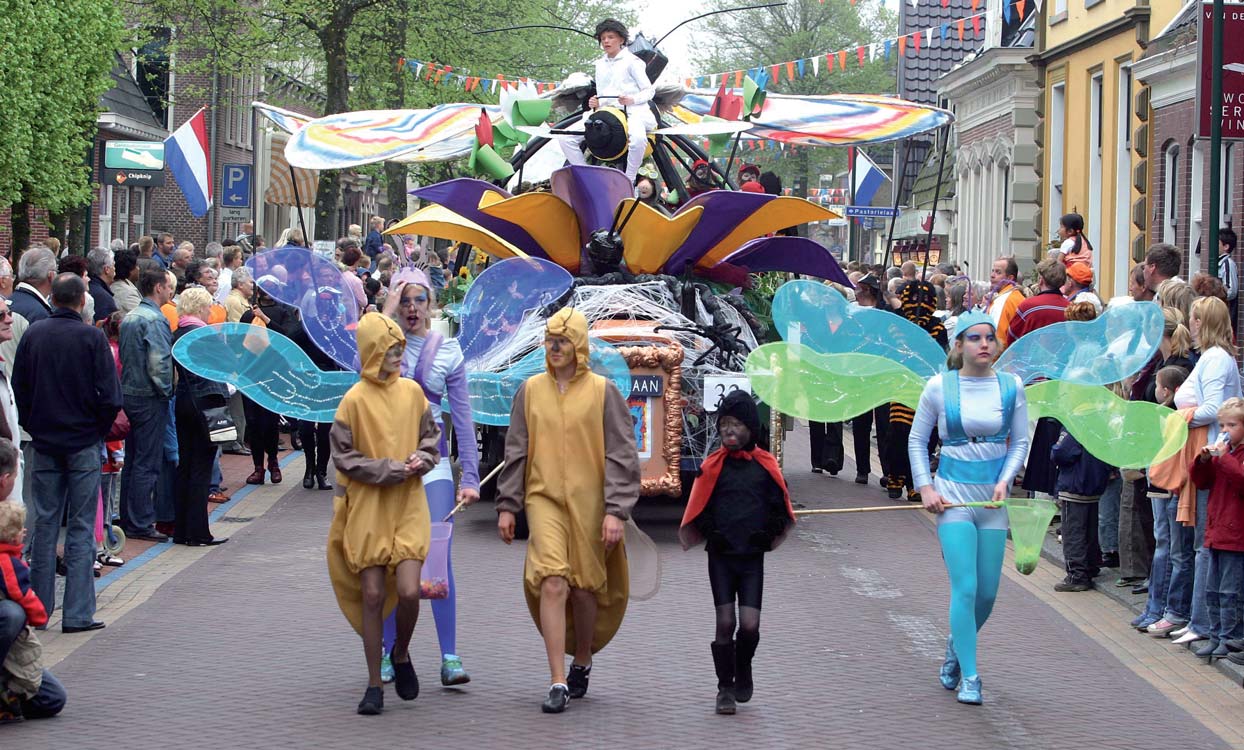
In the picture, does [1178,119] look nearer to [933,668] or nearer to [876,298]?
[876,298]

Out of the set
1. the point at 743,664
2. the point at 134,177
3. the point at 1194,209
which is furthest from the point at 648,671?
the point at 134,177

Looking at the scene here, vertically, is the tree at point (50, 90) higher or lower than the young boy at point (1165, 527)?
higher

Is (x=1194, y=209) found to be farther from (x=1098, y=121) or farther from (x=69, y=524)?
(x=69, y=524)

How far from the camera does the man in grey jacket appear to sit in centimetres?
1167

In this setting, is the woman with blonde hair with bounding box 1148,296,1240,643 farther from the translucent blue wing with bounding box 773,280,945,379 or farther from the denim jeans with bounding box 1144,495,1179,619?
the translucent blue wing with bounding box 773,280,945,379

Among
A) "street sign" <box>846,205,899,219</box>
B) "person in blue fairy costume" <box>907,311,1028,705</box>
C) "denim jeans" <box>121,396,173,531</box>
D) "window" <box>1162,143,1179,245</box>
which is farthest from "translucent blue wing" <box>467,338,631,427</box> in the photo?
"street sign" <box>846,205,899,219</box>

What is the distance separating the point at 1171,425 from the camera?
8266 mm

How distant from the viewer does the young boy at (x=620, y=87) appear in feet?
46.6

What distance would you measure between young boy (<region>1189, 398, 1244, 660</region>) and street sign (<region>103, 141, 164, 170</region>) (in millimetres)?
19659

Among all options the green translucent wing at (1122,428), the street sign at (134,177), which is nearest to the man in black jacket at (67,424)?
the green translucent wing at (1122,428)

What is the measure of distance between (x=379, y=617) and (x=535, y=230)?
5.98 metres

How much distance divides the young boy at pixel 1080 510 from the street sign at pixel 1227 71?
9.63 feet

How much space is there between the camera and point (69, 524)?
9219 mm

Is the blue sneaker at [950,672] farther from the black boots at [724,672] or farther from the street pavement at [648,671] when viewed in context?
the black boots at [724,672]
